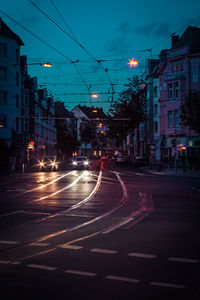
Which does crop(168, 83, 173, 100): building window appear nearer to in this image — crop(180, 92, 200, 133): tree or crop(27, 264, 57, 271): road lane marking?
crop(180, 92, 200, 133): tree

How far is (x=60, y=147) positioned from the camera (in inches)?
3465

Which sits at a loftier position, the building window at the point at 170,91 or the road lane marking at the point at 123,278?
the building window at the point at 170,91

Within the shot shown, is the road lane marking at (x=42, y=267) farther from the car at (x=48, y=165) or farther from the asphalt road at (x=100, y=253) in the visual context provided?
the car at (x=48, y=165)

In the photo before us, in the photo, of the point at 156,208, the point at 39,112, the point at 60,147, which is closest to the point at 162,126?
the point at 39,112

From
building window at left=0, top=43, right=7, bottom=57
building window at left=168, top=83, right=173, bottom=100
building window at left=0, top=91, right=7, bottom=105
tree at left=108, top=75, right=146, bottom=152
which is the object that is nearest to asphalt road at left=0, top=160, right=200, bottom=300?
building window at left=168, top=83, right=173, bottom=100

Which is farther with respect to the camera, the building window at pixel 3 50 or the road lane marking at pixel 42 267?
the building window at pixel 3 50

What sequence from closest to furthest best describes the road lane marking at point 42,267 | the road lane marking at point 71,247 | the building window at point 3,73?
the road lane marking at point 42,267, the road lane marking at point 71,247, the building window at point 3,73

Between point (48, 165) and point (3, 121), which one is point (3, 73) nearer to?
point (3, 121)

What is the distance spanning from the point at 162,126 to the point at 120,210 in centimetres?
4391

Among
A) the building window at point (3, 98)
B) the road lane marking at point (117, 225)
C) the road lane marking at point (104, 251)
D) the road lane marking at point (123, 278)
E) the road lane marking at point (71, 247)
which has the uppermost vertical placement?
the building window at point (3, 98)

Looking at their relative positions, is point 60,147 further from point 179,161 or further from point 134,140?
point 179,161

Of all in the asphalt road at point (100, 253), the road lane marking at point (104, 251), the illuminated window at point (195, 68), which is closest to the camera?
the asphalt road at point (100, 253)

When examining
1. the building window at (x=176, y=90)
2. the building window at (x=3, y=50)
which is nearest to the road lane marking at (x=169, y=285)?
the building window at (x=176, y=90)

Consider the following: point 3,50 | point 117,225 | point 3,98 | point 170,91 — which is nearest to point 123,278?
point 117,225
